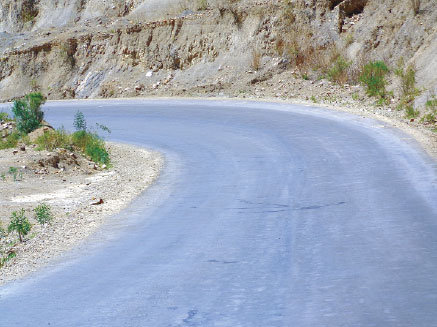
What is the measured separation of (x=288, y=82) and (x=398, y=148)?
46.4ft

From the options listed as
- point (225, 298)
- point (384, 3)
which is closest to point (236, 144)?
point (225, 298)

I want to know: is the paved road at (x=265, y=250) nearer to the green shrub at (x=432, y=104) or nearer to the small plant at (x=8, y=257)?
the small plant at (x=8, y=257)

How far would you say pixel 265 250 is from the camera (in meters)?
7.30

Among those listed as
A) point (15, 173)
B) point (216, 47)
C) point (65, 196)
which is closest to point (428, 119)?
point (65, 196)

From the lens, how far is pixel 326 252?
23.1ft

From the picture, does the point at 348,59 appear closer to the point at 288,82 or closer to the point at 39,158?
the point at 288,82

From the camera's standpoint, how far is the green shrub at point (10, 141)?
17142mm

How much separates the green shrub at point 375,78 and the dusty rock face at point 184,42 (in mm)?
1140

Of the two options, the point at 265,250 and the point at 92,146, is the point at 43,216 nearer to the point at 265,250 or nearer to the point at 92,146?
the point at 265,250

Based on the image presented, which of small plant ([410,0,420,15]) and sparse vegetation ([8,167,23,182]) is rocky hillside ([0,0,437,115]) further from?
sparse vegetation ([8,167,23,182])

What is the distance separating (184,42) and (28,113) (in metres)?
16.7

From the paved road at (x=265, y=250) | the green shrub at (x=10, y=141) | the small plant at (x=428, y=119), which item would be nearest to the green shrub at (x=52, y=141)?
the green shrub at (x=10, y=141)

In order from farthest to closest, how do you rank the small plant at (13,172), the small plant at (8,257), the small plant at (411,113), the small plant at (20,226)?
the small plant at (411,113) < the small plant at (13,172) < the small plant at (20,226) < the small plant at (8,257)

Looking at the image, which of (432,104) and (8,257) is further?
(432,104)
